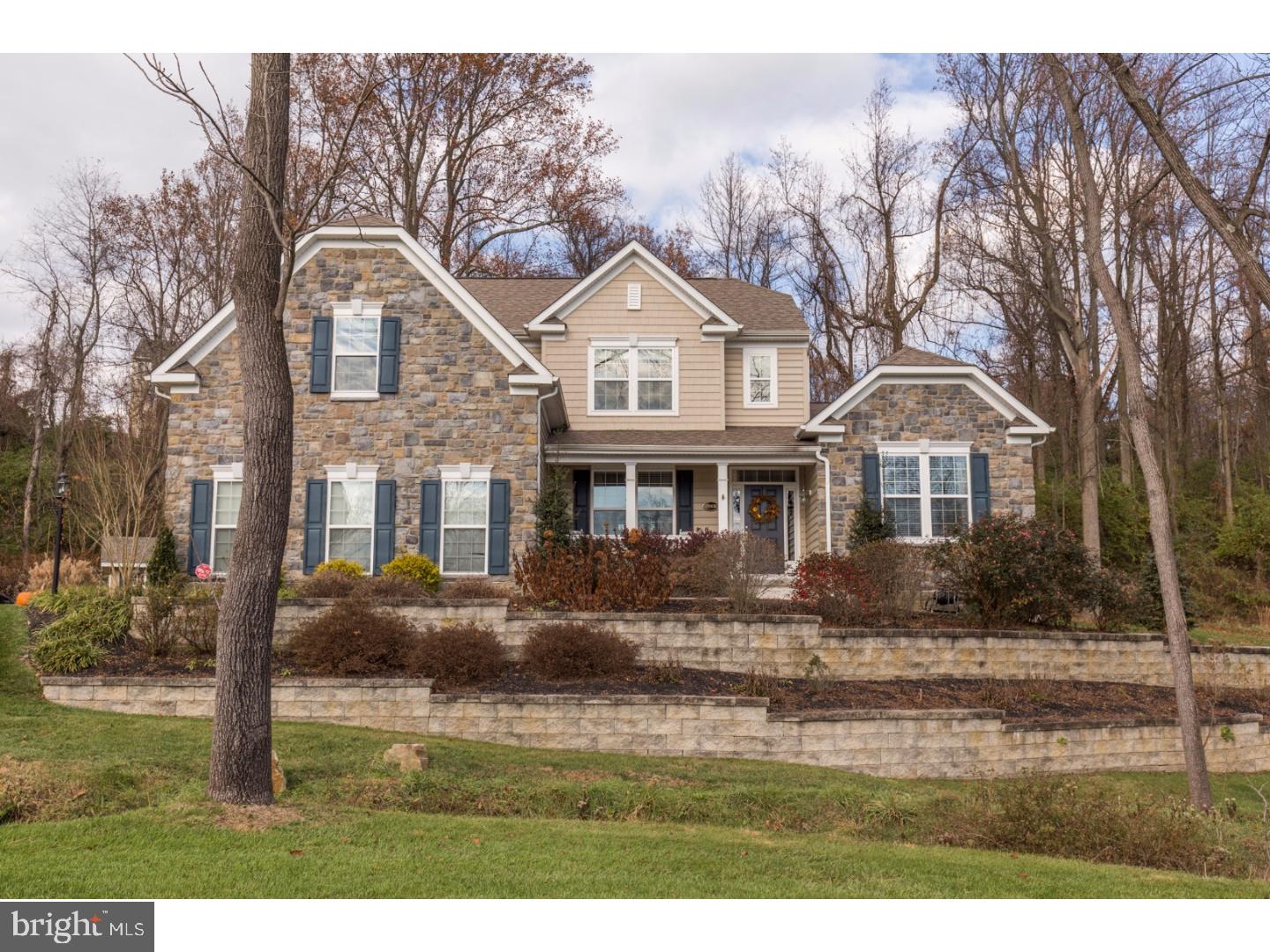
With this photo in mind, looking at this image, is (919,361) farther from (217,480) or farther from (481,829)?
(481,829)

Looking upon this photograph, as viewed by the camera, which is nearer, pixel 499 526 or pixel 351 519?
pixel 499 526

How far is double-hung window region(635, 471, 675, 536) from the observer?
19656 mm

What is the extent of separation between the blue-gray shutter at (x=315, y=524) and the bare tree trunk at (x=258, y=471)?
28.1ft

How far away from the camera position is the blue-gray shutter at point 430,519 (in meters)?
16.4

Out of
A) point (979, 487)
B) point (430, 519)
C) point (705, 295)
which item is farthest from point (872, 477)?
point (430, 519)

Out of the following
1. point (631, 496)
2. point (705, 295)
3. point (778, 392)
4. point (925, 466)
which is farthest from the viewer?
point (705, 295)

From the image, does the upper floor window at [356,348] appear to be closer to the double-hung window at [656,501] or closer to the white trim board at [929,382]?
the double-hung window at [656,501]

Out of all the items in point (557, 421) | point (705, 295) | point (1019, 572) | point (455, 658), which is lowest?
point (455, 658)

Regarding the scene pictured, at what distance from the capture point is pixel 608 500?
19656mm

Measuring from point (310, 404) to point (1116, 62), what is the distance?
12598 millimetres

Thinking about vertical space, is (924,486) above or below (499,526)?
above

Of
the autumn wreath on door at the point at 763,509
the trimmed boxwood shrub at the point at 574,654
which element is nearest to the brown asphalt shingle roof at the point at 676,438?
the autumn wreath on door at the point at 763,509
